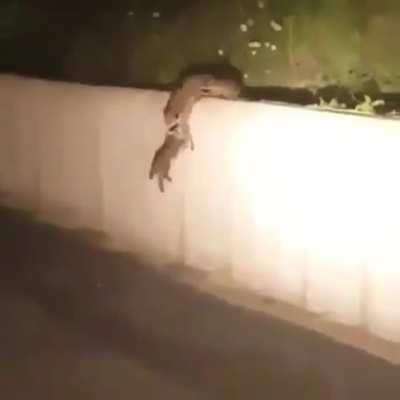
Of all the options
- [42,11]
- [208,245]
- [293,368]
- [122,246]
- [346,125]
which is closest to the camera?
[293,368]

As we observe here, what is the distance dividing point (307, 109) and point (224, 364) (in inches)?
34.8

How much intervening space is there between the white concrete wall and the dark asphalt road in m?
0.15

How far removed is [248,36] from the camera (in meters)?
4.73

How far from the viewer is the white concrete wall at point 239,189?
357 centimetres

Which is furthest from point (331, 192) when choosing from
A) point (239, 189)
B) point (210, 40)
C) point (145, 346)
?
point (210, 40)

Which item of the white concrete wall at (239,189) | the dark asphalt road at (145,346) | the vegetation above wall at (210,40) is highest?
the vegetation above wall at (210,40)

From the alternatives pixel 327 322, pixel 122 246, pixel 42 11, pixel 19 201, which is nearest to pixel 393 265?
pixel 327 322

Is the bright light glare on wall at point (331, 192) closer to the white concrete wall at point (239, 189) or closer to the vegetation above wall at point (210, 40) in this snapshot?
the white concrete wall at point (239, 189)

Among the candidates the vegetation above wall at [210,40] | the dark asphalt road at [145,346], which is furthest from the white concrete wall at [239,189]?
the vegetation above wall at [210,40]

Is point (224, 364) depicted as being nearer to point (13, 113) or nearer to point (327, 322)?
point (327, 322)

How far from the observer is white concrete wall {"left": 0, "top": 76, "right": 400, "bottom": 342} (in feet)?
11.7

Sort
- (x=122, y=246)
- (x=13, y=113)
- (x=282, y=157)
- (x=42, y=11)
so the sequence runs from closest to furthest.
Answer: (x=282, y=157), (x=122, y=246), (x=13, y=113), (x=42, y=11)

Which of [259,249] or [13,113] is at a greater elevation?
[13,113]

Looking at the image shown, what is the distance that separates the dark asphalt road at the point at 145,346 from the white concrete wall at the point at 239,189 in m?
0.15
